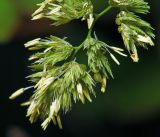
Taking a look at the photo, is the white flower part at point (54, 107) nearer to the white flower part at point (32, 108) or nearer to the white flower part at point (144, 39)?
the white flower part at point (32, 108)

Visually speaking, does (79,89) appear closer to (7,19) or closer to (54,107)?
(54,107)

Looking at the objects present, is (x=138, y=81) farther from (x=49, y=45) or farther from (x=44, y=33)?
(x=49, y=45)

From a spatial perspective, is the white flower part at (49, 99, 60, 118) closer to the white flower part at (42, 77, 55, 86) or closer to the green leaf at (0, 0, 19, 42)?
the white flower part at (42, 77, 55, 86)

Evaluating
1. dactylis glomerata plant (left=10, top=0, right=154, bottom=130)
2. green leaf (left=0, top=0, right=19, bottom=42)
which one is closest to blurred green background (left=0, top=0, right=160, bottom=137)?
green leaf (left=0, top=0, right=19, bottom=42)

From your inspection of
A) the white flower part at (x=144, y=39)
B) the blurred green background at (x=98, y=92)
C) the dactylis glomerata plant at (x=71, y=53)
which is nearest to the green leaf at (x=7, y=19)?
Answer: the blurred green background at (x=98, y=92)

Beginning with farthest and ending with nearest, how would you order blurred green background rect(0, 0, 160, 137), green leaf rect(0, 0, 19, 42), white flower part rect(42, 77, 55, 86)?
1. blurred green background rect(0, 0, 160, 137)
2. green leaf rect(0, 0, 19, 42)
3. white flower part rect(42, 77, 55, 86)
